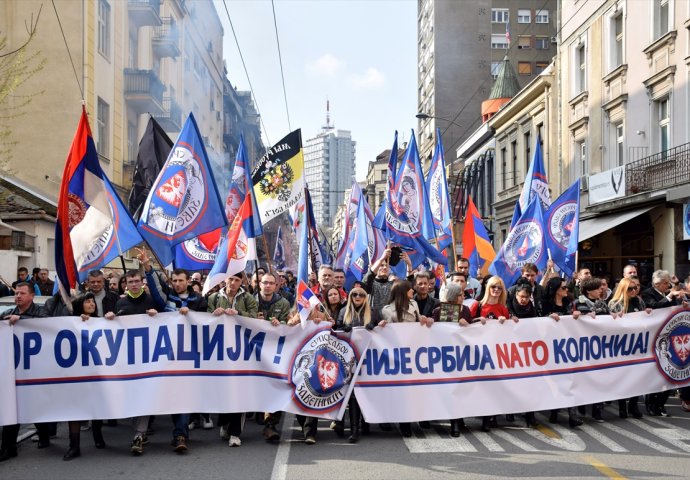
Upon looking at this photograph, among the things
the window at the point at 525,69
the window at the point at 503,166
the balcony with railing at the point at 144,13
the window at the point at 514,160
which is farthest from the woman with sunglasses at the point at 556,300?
the window at the point at 525,69

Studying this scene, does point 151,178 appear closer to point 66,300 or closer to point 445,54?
point 66,300

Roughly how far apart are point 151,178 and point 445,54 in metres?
53.5

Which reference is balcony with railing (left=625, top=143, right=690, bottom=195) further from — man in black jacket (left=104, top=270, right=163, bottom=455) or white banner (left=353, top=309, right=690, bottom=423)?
man in black jacket (left=104, top=270, right=163, bottom=455)

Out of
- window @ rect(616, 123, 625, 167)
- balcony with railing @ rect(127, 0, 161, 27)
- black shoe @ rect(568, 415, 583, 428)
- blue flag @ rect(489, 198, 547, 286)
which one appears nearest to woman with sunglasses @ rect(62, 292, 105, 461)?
black shoe @ rect(568, 415, 583, 428)

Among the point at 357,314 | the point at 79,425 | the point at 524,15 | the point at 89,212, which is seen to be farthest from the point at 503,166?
the point at 79,425

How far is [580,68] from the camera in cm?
2652

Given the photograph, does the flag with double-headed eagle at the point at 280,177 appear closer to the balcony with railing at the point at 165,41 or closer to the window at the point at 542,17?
the balcony with railing at the point at 165,41

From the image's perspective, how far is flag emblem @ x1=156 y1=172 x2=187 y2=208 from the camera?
8540 mm

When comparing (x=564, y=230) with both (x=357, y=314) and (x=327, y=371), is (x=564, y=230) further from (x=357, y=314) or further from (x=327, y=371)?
(x=327, y=371)

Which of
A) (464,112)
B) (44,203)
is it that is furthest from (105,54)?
(464,112)

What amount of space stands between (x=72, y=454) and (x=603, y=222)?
1772 centimetres

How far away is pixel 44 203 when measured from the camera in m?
20.3

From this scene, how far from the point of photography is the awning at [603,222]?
65.4 feet

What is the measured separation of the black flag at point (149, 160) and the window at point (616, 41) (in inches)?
673
